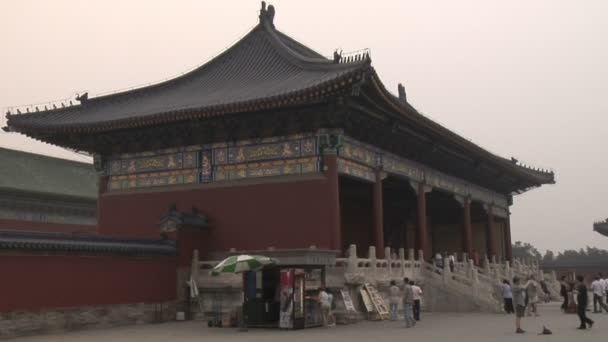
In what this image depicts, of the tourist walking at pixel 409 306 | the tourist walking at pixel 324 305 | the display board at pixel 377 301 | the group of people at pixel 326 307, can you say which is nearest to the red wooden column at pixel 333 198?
the display board at pixel 377 301

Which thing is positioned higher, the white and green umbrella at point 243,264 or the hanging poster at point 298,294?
the white and green umbrella at point 243,264

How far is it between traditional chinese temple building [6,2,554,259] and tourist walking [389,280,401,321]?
2309 mm

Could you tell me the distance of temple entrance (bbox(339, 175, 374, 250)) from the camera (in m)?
33.3

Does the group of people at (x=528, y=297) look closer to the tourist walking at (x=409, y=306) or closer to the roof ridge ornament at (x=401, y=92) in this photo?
the tourist walking at (x=409, y=306)

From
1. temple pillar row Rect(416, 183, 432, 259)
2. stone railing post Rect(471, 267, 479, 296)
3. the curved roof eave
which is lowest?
stone railing post Rect(471, 267, 479, 296)

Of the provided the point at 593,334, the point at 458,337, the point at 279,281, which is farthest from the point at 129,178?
the point at 593,334

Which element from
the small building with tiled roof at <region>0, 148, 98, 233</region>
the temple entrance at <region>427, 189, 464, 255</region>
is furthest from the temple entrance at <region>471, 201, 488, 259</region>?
the small building with tiled roof at <region>0, 148, 98, 233</region>

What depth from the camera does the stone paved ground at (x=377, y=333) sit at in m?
15.9

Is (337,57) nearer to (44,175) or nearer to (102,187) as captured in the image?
(102,187)

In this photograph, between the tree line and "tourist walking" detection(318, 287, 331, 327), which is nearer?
"tourist walking" detection(318, 287, 331, 327)

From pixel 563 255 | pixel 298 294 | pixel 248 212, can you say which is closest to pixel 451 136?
pixel 248 212

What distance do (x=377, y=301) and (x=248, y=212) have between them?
5432mm

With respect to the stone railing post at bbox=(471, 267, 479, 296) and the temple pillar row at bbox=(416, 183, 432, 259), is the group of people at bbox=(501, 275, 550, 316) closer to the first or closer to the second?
the stone railing post at bbox=(471, 267, 479, 296)

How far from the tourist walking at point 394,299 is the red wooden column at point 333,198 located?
2153 millimetres
